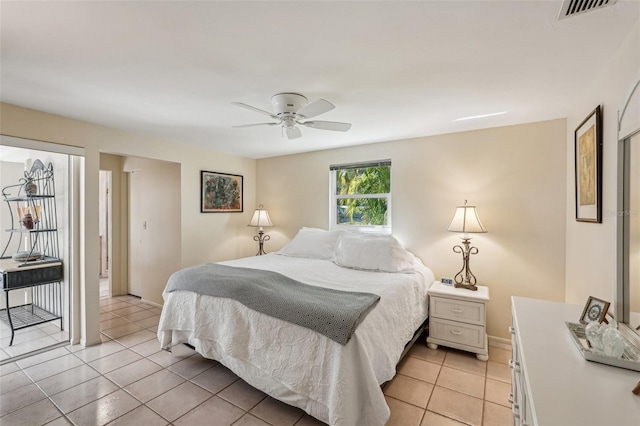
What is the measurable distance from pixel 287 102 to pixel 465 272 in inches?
98.6

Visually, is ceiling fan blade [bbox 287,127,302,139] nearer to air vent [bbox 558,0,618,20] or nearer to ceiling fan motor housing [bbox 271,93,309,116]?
ceiling fan motor housing [bbox 271,93,309,116]

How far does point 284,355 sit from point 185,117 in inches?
90.8

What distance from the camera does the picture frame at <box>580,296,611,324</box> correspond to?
1326 mm

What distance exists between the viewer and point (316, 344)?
176 centimetres

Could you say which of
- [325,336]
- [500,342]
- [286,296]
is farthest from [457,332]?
[286,296]

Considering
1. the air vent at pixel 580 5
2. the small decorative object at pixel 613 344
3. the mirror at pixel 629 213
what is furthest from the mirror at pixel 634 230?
the air vent at pixel 580 5

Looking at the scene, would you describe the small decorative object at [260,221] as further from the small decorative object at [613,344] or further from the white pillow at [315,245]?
the small decorative object at [613,344]

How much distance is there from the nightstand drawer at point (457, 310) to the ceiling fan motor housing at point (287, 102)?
2202mm

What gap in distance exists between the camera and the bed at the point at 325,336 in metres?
1.67

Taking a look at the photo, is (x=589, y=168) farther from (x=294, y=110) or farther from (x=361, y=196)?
(x=361, y=196)

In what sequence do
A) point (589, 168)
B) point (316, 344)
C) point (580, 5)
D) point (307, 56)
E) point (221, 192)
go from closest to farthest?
point (580, 5) < point (307, 56) < point (316, 344) < point (589, 168) < point (221, 192)

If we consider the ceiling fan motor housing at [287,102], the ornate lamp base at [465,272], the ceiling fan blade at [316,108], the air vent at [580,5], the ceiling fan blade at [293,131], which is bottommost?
the ornate lamp base at [465,272]

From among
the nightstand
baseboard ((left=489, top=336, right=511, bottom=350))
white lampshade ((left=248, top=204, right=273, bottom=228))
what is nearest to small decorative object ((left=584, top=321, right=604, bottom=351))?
the nightstand

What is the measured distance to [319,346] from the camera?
1746 millimetres
